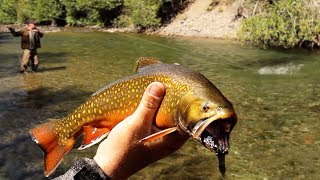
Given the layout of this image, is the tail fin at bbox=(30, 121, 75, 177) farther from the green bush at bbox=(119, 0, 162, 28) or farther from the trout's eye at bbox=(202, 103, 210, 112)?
the green bush at bbox=(119, 0, 162, 28)

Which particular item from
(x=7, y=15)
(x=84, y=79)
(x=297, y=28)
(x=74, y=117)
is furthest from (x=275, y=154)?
(x=7, y=15)

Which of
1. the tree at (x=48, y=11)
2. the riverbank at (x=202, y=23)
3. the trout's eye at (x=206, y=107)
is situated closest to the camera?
the trout's eye at (x=206, y=107)

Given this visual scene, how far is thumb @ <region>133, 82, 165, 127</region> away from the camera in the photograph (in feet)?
8.11

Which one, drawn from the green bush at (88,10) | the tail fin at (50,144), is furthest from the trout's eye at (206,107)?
the green bush at (88,10)

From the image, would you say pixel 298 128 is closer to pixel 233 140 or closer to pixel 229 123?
pixel 233 140

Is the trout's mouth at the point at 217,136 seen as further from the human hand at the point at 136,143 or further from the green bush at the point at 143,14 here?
the green bush at the point at 143,14

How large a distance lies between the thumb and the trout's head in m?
0.17

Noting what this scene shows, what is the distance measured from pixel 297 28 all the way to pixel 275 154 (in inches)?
713

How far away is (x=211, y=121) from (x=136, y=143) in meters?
0.53

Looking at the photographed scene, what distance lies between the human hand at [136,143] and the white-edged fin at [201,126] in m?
0.23

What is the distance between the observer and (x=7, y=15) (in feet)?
175

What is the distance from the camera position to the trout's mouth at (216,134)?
2.18 m

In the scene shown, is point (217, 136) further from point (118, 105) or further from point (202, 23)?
point (202, 23)

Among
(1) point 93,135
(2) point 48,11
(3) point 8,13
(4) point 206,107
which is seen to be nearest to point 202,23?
(2) point 48,11
